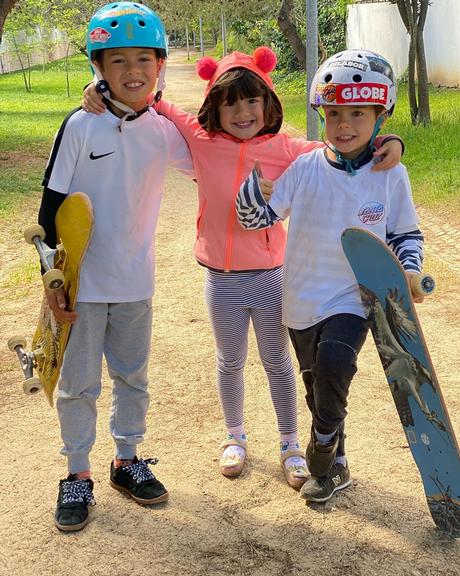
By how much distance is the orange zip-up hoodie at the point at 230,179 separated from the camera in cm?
345

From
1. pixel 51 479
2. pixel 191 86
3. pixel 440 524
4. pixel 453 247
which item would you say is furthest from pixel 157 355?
pixel 191 86

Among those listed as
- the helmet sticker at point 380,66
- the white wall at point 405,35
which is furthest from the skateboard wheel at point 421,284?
the white wall at point 405,35

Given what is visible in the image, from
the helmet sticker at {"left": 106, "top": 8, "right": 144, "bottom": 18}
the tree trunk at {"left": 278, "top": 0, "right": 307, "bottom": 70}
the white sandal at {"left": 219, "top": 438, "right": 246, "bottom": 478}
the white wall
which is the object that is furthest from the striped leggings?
the white wall

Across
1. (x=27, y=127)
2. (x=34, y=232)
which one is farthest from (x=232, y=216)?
(x=27, y=127)

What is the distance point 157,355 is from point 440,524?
104 inches

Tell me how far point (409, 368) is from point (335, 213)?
2.17ft

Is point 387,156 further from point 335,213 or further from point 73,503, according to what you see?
point 73,503

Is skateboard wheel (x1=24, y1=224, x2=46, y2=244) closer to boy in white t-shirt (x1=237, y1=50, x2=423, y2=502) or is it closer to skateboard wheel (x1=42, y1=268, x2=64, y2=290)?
Result: skateboard wheel (x1=42, y1=268, x2=64, y2=290)

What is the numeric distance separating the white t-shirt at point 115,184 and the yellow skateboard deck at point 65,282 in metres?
0.08

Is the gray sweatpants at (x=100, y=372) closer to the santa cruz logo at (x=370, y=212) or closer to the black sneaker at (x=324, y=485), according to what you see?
the black sneaker at (x=324, y=485)

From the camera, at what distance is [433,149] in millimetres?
11875

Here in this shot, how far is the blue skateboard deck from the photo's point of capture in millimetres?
2980

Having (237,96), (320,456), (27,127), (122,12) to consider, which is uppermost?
(122,12)

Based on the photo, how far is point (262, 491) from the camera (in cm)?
365
